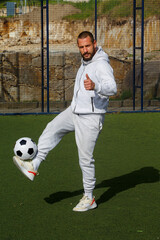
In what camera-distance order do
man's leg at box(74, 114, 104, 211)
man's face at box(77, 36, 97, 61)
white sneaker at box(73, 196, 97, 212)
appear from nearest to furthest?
man's face at box(77, 36, 97, 61), man's leg at box(74, 114, 104, 211), white sneaker at box(73, 196, 97, 212)

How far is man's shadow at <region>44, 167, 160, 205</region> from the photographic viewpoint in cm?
559

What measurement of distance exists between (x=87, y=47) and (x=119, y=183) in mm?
2170

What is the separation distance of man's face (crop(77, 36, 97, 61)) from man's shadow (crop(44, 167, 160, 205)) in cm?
167

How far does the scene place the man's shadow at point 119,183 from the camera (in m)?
5.59

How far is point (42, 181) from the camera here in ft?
20.8

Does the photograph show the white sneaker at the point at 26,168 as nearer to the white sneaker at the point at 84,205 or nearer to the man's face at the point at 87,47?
the white sneaker at the point at 84,205

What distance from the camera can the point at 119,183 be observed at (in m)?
6.25

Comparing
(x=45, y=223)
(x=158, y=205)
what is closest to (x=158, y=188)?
(x=158, y=205)

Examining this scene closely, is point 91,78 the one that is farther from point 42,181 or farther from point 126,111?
point 126,111

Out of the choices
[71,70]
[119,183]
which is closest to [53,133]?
[119,183]

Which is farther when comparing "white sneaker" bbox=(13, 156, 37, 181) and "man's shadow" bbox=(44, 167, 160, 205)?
"man's shadow" bbox=(44, 167, 160, 205)

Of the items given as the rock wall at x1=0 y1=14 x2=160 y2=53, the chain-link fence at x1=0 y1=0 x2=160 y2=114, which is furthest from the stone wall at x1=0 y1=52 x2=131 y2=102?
the rock wall at x1=0 y1=14 x2=160 y2=53

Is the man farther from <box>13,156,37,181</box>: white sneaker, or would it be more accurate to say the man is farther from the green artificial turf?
the green artificial turf

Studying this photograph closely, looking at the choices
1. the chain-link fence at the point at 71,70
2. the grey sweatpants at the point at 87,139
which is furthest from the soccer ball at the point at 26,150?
the chain-link fence at the point at 71,70
